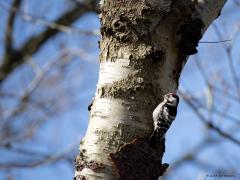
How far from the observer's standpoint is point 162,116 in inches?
67.1

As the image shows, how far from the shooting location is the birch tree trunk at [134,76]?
1674 millimetres

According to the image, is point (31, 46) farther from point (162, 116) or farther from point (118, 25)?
point (162, 116)

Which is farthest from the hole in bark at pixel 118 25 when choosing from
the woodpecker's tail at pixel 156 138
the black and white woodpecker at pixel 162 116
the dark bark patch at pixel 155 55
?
the woodpecker's tail at pixel 156 138

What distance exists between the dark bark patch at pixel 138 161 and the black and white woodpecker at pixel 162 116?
3 centimetres

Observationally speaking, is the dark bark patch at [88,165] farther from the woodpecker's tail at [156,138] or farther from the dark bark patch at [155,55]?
the dark bark patch at [155,55]

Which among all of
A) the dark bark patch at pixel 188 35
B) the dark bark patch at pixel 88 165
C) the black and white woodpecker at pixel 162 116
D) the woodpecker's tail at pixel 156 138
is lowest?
the dark bark patch at pixel 88 165

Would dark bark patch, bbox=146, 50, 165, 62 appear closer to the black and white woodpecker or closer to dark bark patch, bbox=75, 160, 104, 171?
the black and white woodpecker

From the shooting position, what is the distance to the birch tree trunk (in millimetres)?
1674

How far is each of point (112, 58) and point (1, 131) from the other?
4.46 metres

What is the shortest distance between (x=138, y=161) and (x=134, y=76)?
287mm

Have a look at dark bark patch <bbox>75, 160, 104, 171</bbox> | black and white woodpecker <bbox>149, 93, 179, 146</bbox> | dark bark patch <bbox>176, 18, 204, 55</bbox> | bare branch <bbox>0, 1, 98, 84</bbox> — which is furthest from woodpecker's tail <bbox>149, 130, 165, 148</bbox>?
bare branch <bbox>0, 1, 98, 84</bbox>

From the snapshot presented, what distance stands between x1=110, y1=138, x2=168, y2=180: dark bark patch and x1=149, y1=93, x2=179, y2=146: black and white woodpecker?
3 cm

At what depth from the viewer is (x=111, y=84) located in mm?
1766

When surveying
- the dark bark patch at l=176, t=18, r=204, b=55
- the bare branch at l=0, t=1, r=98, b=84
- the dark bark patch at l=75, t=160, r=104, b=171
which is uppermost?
the bare branch at l=0, t=1, r=98, b=84
